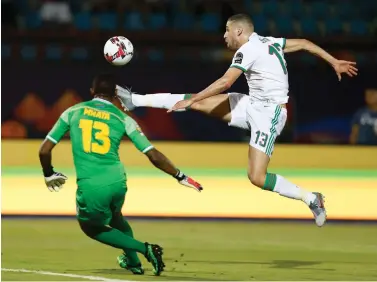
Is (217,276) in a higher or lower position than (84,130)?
lower

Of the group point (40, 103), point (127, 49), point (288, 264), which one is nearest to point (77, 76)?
point (40, 103)

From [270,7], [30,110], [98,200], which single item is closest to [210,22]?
[270,7]

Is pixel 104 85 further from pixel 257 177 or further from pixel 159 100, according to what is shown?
pixel 159 100

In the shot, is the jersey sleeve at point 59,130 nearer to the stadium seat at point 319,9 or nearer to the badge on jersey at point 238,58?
the badge on jersey at point 238,58

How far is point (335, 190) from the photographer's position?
16234mm

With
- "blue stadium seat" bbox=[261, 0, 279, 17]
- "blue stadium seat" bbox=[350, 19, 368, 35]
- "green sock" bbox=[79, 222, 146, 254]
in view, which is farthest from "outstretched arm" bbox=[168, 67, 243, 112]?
"blue stadium seat" bbox=[261, 0, 279, 17]

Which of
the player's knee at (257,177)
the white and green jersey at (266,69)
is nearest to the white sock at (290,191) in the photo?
the player's knee at (257,177)

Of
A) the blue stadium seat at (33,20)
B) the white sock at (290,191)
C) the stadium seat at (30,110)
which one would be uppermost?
the blue stadium seat at (33,20)

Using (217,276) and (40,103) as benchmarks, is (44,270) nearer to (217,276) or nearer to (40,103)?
(217,276)

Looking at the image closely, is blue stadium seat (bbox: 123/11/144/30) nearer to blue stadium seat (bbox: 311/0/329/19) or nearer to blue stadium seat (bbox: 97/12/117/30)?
blue stadium seat (bbox: 97/12/117/30)

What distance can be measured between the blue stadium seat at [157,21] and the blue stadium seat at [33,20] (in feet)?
7.63

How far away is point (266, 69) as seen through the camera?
10516mm

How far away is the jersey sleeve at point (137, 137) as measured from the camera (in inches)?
329

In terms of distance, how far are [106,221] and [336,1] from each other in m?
15.0
